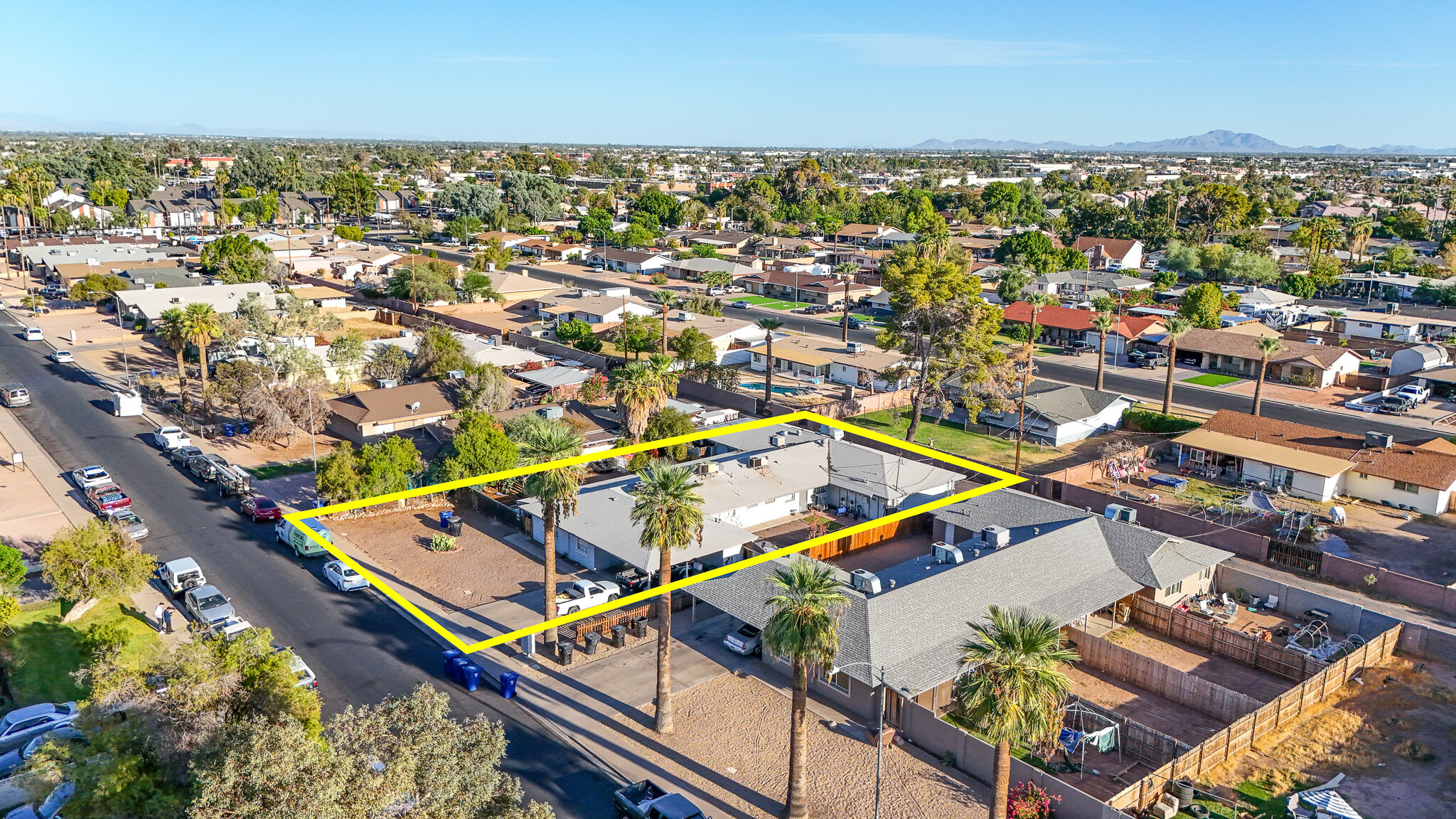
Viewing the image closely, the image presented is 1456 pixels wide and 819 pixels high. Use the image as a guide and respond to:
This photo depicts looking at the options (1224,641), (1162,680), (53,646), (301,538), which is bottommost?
(53,646)

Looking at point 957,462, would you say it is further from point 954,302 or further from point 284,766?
point 284,766

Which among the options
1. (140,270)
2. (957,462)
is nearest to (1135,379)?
(957,462)

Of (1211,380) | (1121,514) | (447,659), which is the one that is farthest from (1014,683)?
(1211,380)

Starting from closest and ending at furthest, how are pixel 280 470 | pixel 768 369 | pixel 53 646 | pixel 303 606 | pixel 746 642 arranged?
pixel 53 646, pixel 746 642, pixel 303 606, pixel 280 470, pixel 768 369

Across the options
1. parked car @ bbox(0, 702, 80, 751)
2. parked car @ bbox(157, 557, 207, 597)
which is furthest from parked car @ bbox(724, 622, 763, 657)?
parked car @ bbox(157, 557, 207, 597)

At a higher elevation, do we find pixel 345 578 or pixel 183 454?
pixel 183 454

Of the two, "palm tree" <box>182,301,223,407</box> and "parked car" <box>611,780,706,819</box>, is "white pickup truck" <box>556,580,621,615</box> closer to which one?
"parked car" <box>611,780,706,819</box>

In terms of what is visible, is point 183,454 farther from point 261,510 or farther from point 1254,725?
point 1254,725
